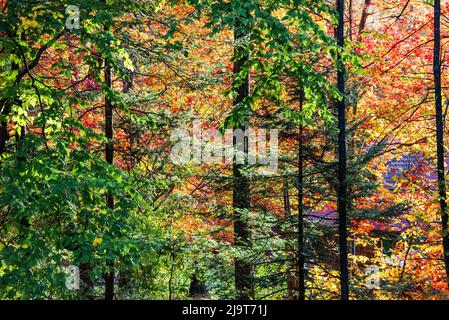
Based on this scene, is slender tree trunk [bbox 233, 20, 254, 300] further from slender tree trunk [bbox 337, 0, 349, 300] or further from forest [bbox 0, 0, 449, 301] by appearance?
slender tree trunk [bbox 337, 0, 349, 300]

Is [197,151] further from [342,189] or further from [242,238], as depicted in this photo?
[342,189]

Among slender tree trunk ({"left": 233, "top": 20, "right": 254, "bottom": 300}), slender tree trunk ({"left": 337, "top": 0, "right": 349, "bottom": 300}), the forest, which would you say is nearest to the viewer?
the forest

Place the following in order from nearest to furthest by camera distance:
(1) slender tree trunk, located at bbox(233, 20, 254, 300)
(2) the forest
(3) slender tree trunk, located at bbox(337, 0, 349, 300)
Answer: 1. (2) the forest
2. (3) slender tree trunk, located at bbox(337, 0, 349, 300)
3. (1) slender tree trunk, located at bbox(233, 20, 254, 300)

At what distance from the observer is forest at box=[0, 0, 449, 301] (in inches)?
259

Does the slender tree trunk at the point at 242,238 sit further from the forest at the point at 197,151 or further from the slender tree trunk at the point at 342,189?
the slender tree trunk at the point at 342,189

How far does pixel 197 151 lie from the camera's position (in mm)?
12352

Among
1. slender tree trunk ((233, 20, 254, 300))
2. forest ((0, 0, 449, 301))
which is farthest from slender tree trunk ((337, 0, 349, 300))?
slender tree trunk ((233, 20, 254, 300))

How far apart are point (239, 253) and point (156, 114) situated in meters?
3.47

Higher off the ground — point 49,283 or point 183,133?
point 183,133

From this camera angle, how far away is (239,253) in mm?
11711

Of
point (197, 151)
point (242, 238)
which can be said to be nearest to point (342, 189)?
point (242, 238)
